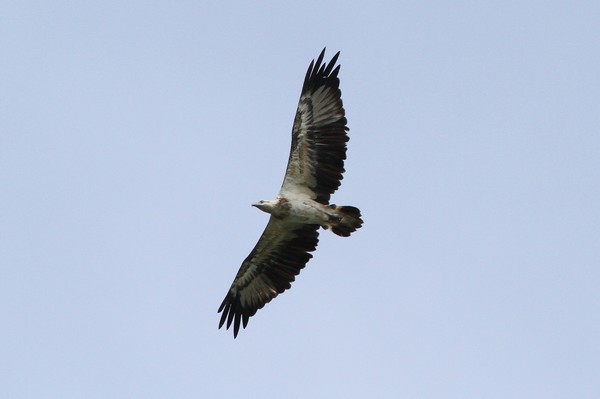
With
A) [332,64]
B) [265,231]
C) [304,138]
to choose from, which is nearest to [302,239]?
[265,231]

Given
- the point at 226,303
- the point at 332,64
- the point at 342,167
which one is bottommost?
the point at 226,303

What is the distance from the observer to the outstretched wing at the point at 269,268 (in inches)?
854

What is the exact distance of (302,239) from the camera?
71.3ft

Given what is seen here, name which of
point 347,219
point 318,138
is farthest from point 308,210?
point 318,138

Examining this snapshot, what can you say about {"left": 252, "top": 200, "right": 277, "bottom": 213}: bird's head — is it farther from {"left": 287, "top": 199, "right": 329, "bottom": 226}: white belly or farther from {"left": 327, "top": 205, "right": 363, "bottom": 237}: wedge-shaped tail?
{"left": 327, "top": 205, "right": 363, "bottom": 237}: wedge-shaped tail

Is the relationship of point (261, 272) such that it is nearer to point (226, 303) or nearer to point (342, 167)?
point (226, 303)

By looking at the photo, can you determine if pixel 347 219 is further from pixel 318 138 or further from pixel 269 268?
pixel 269 268

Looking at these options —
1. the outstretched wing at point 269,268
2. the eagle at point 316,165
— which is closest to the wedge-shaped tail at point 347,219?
the eagle at point 316,165

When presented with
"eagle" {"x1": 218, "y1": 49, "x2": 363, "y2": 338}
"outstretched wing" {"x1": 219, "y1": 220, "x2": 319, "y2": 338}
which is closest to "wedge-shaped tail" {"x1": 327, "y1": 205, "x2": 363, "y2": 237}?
"eagle" {"x1": 218, "y1": 49, "x2": 363, "y2": 338}

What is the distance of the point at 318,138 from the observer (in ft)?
68.2

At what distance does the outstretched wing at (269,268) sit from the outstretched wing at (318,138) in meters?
0.92

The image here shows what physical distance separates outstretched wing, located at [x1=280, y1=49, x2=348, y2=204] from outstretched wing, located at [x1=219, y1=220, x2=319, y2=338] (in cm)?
92

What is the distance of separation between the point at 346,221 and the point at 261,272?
250 centimetres

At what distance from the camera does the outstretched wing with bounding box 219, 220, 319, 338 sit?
2170 centimetres
